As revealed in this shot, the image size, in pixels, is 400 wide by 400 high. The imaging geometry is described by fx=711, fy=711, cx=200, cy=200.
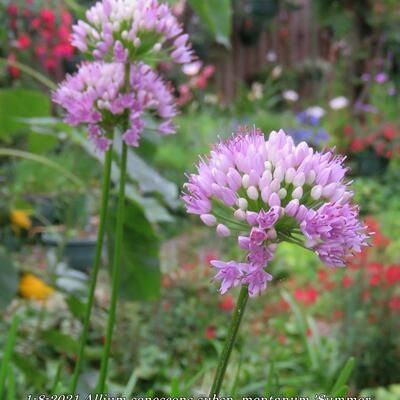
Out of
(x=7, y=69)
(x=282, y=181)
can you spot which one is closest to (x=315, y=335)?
(x=282, y=181)

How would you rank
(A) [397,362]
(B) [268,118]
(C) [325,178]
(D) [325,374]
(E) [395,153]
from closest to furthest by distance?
1. (C) [325,178]
2. (D) [325,374]
3. (A) [397,362]
4. (E) [395,153]
5. (B) [268,118]

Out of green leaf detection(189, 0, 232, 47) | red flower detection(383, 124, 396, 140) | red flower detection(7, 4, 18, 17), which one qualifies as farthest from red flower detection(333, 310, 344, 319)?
red flower detection(383, 124, 396, 140)

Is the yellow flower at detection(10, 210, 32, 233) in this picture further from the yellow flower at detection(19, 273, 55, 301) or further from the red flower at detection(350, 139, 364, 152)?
the red flower at detection(350, 139, 364, 152)

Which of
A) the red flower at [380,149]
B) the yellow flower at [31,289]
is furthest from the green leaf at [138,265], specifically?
the red flower at [380,149]

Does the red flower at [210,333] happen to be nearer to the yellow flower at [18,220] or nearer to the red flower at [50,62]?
the yellow flower at [18,220]

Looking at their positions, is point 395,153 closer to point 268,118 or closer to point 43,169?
point 268,118

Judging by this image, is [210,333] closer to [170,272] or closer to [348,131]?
[170,272]

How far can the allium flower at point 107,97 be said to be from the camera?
822mm

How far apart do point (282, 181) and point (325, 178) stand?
39 mm

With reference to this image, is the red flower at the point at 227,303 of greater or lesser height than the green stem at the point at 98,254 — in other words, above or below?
above

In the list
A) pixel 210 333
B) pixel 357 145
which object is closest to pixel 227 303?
pixel 210 333

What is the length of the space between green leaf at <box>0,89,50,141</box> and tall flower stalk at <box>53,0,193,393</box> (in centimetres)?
71

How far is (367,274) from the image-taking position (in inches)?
103

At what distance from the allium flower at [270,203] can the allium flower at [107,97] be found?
18 cm
